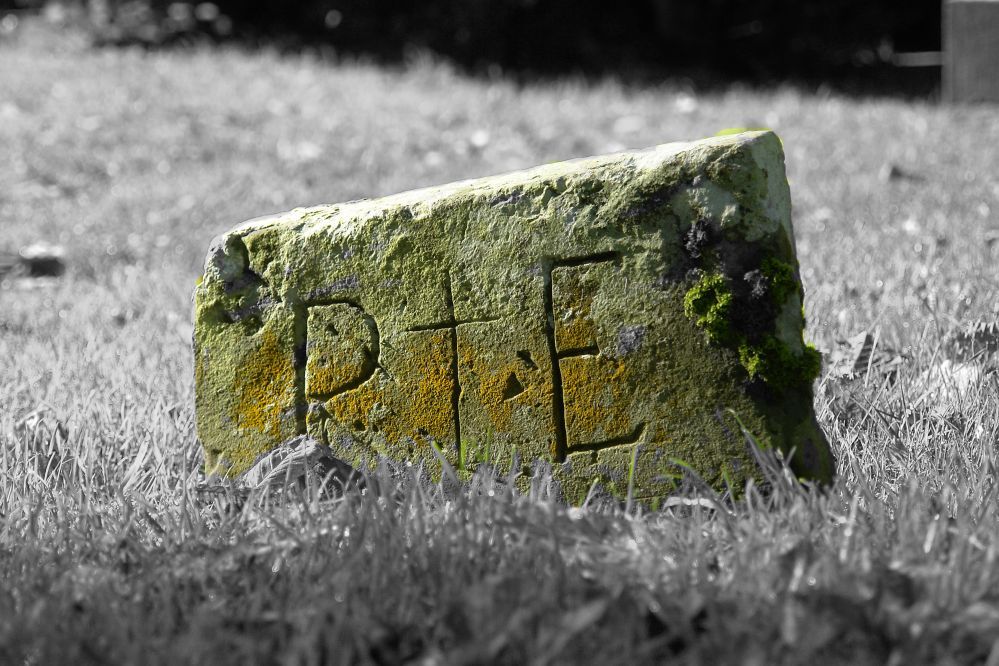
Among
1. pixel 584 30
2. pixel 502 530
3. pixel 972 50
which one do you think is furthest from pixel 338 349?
pixel 584 30

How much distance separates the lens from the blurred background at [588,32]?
9180 mm

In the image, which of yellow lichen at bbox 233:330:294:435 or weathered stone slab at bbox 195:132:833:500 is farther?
yellow lichen at bbox 233:330:294:435

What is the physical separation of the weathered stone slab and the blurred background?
697 cm

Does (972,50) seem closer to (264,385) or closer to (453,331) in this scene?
(453,331)

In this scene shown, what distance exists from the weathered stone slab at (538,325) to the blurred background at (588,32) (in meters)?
6.97

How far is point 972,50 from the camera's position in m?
6.38

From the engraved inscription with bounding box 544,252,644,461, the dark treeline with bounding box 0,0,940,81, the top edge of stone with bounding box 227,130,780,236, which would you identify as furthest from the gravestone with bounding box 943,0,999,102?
the engraved inscription with bounding box 544,252,644,461

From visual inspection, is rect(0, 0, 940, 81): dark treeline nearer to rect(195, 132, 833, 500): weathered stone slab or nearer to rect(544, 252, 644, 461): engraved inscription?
rect(195, 132, 833, 500): weathered stone slab

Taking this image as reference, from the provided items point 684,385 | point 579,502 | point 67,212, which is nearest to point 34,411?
point 579,502

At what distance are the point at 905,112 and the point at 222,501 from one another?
235 inches

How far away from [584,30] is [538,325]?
7761mm

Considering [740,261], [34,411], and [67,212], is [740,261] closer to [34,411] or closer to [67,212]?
[34,411]

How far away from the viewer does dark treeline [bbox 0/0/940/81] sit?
30.2 ft

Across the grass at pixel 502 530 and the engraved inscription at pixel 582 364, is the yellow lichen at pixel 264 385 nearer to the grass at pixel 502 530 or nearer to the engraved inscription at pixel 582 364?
the grass at pixel 502 530
